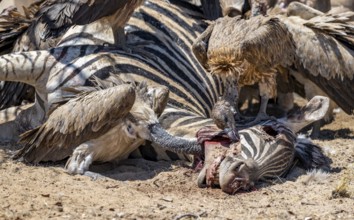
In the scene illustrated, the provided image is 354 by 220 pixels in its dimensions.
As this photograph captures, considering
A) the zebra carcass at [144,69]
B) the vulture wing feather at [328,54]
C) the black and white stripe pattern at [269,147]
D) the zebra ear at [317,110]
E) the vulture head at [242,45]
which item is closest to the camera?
the black and white stripe pattern at [269,147]

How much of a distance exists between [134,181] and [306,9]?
3609 millimetres

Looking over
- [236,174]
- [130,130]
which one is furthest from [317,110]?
Result: [130,130]

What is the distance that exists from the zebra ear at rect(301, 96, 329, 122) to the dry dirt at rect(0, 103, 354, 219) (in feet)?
1.21

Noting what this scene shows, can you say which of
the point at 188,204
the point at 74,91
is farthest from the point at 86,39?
the point at 188,204

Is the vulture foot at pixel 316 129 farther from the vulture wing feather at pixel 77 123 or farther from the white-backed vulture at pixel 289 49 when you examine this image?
the vulture wing feather at pixel 77 123

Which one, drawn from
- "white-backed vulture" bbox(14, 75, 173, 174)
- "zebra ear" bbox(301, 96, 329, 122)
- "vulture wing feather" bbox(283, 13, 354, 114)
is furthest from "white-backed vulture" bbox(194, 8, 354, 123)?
"white-backed vulture" bbox(14, 75, 173, 174)

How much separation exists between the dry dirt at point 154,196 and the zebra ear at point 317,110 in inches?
14.6

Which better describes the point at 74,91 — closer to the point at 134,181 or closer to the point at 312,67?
the point at 134,181

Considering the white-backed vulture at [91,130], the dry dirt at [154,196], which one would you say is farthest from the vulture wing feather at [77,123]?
the dry dirt at [154,196]

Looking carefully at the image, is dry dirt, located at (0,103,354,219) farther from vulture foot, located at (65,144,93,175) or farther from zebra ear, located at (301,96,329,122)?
zebra ear, located at (301,96,329,122)

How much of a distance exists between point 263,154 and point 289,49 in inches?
56.4

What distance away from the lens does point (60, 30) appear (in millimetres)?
8703

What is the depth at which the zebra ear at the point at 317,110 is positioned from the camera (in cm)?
821

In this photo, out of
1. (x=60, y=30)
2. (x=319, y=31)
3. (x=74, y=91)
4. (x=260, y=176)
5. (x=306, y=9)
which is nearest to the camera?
(x=260, y=176)
